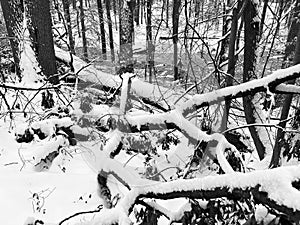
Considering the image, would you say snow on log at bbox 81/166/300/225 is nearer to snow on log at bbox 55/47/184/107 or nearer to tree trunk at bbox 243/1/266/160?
snow on log at bbox 55/47/184/107

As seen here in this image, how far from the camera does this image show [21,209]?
4.29 metres

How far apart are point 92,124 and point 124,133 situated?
2.86 feet

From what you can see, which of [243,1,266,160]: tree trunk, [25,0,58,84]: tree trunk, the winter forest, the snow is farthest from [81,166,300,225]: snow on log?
[25,0,58,84]: tree trunk

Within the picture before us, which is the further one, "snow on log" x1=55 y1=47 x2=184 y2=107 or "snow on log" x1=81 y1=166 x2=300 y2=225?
"snow on log" x1=55 y1=47 x2=184 y2=107

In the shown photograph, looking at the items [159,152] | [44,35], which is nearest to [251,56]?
[159,152]

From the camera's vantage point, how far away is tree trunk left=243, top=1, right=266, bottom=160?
508 cm

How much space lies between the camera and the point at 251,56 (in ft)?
17.4

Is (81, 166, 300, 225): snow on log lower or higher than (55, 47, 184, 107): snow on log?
higher

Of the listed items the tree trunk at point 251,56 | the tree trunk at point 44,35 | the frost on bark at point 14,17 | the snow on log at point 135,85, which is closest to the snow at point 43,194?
the snow on log at point 135,85

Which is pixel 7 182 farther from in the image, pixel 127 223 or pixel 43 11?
pixel 43 11

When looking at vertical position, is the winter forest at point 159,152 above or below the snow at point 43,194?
above

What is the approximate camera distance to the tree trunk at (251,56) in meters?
5.08

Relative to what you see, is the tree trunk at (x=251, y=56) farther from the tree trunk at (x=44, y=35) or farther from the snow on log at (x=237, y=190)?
the tree trunk at (x=44, y=35)

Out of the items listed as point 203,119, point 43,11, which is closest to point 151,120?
point 203,119
